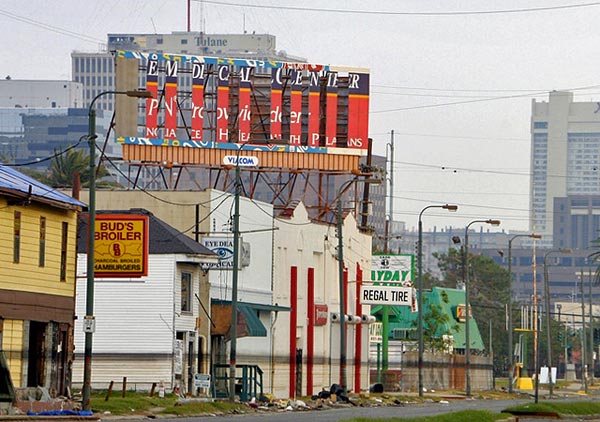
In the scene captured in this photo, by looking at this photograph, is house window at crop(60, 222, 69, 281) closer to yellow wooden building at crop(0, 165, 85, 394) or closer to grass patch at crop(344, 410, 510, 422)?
yellow wooden building at crop(0, 165, 85, 394)

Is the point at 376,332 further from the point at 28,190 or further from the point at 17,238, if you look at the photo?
the point at 28,190

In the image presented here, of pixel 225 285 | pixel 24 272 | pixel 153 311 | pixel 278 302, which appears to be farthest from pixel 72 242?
pixel 278 302

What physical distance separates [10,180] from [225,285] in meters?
23.1

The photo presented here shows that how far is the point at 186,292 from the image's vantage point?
68.6 meters

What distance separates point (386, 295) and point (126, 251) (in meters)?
36.0

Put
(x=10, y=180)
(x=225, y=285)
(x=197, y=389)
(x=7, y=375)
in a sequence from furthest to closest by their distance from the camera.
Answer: (x=225, y=285) < (x=197, y=389) < (x=10, y=180) < (x=7, y=375)

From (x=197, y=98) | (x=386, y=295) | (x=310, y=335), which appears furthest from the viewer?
(x=386, y=295)

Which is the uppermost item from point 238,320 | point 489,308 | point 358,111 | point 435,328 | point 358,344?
point 358,111

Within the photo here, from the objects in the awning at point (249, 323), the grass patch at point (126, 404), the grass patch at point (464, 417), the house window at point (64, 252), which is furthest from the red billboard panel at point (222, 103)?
the grass patch at point (464, 417)

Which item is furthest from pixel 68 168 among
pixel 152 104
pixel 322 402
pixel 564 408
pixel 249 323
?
pixel 564 408

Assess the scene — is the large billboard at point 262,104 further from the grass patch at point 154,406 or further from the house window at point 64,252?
Result: the house window at point 64,252

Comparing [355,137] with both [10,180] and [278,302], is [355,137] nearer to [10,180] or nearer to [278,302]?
[278,302]

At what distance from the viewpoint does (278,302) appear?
3206 inches

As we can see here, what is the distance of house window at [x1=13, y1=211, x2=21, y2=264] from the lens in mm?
51562
